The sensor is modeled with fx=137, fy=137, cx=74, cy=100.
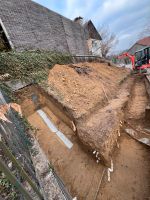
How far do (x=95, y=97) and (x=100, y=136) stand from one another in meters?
2.33

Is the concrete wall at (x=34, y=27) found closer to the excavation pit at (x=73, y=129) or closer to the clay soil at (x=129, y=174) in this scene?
the excavation pit at (x=73, y=129)

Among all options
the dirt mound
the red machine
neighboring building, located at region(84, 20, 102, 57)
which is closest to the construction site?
the dirt mound

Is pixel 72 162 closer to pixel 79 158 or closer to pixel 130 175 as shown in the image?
pixel 79 158

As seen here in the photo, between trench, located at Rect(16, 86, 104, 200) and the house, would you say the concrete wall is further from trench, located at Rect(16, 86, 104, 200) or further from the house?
trench, located at Rect(16, 86, 104, 200)

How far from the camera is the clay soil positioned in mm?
2959

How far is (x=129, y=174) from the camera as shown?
330 centimetres

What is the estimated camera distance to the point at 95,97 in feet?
18.9

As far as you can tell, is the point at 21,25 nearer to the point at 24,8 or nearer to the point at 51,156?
the point at 24,8

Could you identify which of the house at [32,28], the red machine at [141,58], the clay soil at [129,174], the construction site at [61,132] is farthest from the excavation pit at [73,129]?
the red machine at [141,58]

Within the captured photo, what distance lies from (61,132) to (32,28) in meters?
6.15

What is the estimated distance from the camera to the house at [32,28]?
240 inches

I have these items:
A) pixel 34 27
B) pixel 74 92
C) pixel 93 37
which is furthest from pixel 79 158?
pixel 93 37

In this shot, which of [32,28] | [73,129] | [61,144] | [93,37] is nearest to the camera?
[61,144]

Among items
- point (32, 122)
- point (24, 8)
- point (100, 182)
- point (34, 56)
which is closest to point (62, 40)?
point (24, 8)
